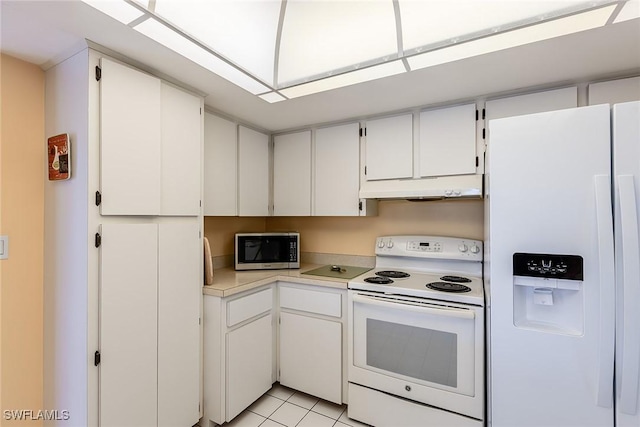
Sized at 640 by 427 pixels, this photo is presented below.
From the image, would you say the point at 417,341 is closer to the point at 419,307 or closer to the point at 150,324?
the point at 419,307

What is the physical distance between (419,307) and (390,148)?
118 centimetres

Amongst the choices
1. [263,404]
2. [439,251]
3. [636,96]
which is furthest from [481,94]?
[263,404]

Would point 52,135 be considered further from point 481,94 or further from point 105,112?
point 481,94

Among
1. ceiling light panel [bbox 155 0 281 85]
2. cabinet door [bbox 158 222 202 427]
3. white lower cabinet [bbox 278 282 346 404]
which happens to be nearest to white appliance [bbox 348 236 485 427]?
white lower cabinet [bbox 278 282 346 404]

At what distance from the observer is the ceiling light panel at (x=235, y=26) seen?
131 cm

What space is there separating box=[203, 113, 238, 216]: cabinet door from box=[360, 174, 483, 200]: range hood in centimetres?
103

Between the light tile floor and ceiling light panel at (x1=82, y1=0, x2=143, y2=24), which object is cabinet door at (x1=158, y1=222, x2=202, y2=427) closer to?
the light tile floor

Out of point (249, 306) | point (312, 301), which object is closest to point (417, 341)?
point (312, 301)

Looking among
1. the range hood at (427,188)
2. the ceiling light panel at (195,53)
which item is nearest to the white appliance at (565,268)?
the range hood at (427,188)

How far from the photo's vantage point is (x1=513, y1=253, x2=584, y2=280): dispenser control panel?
45.0 inches

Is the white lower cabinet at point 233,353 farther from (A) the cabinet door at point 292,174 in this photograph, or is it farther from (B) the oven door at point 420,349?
(A) the cabinet door at point 292,174

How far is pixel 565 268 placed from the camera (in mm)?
1155

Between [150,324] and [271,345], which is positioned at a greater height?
[150,324]

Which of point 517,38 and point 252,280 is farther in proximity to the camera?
point 252,280
